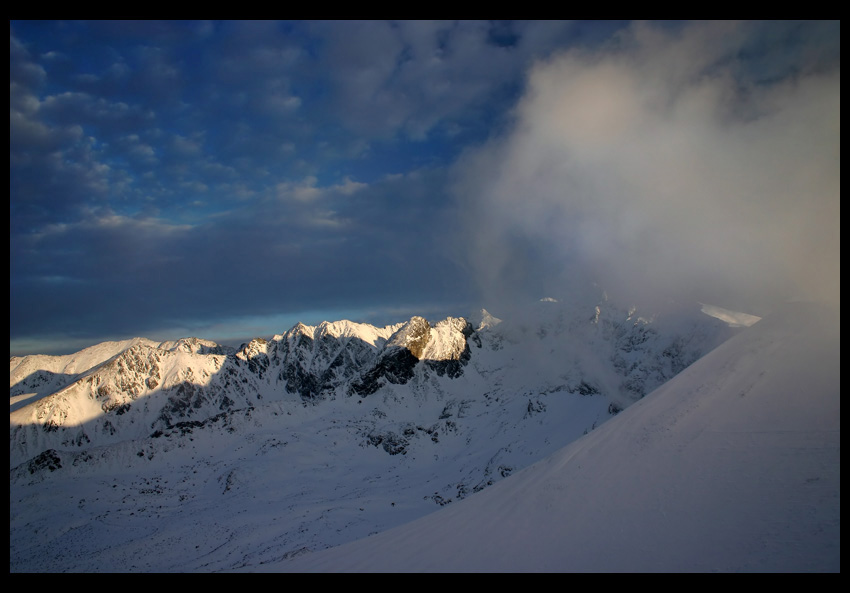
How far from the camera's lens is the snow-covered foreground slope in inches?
306

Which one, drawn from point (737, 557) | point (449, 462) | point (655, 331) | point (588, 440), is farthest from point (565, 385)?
point (737, 557)

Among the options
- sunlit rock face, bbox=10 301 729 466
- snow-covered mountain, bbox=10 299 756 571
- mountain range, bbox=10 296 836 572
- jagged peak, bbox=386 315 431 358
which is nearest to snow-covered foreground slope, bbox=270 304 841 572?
mountain range, bbox=10 296 836 572

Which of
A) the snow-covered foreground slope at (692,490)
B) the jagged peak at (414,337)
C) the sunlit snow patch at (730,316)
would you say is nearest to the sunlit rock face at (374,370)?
the jagged peak at (414,337)

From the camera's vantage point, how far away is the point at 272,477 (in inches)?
3108

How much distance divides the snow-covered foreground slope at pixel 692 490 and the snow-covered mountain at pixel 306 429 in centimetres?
3790

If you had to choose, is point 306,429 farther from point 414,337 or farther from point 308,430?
point 414,337

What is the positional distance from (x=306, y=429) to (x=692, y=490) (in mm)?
106375

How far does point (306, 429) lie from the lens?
10444cm

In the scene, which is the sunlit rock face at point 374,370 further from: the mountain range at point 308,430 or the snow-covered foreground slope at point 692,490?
the snow-covered foreground slope at point 692,490

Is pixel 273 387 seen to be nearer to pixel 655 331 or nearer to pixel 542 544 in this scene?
pixel 655 331

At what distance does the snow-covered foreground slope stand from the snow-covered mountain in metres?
37.9

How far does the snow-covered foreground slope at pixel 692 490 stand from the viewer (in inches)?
306

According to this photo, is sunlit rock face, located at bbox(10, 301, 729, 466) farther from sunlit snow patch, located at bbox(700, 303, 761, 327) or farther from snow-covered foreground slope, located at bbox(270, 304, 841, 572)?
snow-covered foreground slope, located at bbox(270, 304, 841, 572)

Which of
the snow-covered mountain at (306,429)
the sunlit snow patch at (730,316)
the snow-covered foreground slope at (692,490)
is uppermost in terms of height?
the sunlit snow patch at (730,316)
